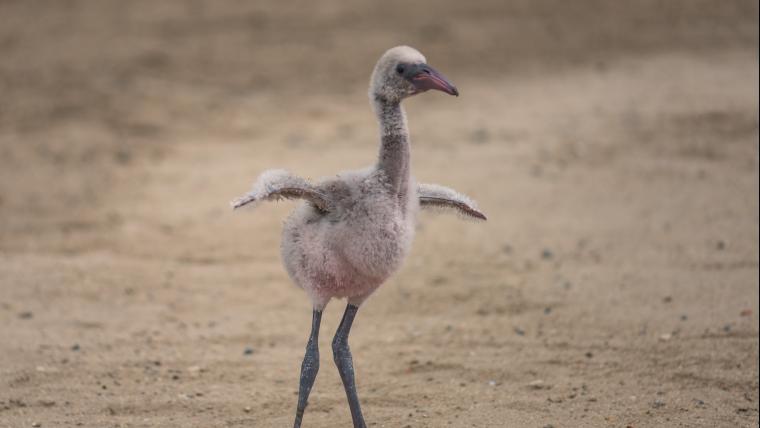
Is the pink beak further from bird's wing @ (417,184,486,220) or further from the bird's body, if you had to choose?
bird's wing @ (417,184,486,220)

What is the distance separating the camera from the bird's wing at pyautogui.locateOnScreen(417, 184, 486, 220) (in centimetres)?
484

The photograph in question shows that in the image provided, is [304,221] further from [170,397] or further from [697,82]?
[697,82]

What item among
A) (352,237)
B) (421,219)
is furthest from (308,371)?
(421,219)

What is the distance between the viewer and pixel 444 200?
4852mm

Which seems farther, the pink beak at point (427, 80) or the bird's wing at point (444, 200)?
the bird's wing at point (444, 200)

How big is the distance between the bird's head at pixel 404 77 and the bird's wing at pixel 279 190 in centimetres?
58

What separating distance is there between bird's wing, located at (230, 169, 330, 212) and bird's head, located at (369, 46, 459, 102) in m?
0.58

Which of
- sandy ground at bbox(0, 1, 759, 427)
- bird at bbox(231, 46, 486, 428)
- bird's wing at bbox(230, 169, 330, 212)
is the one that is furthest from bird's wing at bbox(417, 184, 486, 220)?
sandy ground at bbox(0, 1, 759, 427)

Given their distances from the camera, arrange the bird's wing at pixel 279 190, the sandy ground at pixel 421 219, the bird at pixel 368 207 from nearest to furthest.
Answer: the bird's wing at pixel 279 190
the bird at pixel 368 207
the sandy ground at pixel 421 219

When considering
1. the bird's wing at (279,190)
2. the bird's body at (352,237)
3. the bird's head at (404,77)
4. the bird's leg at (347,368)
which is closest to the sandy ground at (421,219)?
the bird's leg at (347,368)

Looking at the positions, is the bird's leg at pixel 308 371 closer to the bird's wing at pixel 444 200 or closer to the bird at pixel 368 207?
the bird at pixel 368 207

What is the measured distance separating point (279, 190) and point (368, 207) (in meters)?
0.45

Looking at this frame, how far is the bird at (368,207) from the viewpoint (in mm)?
4312

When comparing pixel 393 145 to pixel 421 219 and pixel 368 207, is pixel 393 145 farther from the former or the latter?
pixel 421 219
